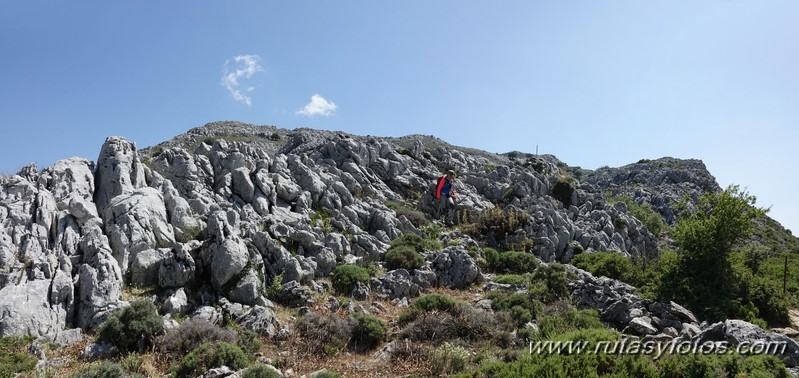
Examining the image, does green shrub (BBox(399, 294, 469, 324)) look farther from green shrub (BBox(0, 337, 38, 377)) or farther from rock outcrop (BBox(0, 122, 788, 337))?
green shrub (BBox(0, 337, 38, 377))

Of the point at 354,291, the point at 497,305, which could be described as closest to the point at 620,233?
the point at 497,305

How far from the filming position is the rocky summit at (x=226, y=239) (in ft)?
49.4

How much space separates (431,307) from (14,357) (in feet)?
44.5

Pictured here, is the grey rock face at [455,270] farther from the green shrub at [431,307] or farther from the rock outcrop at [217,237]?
the green shrub at [431,307]

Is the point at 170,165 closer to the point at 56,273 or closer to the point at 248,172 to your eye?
the point at 248,172

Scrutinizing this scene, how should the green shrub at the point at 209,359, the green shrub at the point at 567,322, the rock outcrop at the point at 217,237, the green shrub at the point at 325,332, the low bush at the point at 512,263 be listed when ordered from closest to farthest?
the green shrub at the point at 209,359, the green shrub at the point at 325,332, the rock outcrop at the point at 217,237, the green shrub at the point at 567,322, the low bush at the point at 512,263

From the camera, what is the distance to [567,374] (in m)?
10.3

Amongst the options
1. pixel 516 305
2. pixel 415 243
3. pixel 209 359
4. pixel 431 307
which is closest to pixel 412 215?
pixel 415 243

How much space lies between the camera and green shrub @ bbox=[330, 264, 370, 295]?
66.8 feet

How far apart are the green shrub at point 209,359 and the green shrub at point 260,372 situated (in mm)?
1175

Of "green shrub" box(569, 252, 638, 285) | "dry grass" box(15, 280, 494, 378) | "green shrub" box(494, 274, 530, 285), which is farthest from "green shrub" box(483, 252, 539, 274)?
"dry grass" box(15, 280, 494, 378)

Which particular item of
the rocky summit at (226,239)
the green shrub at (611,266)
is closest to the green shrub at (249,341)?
the rocky summit at (226,239)

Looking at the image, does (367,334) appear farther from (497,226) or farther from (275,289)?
(497,226)

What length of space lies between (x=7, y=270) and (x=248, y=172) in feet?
45.7
